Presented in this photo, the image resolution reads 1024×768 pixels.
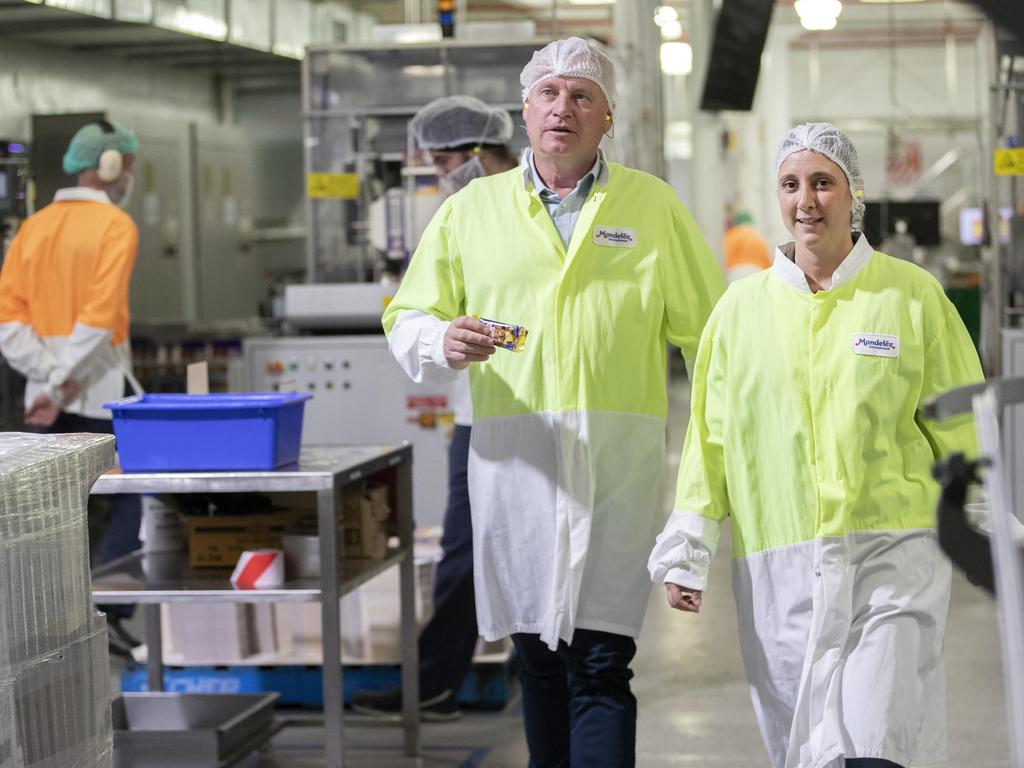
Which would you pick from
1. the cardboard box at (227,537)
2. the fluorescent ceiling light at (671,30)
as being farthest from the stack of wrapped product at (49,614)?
the fluorescent ceiling light at (671,30)

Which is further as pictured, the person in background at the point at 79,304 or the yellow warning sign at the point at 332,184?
the yellow warning sign at the point at 332,184

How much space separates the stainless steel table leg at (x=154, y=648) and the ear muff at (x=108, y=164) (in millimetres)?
1755

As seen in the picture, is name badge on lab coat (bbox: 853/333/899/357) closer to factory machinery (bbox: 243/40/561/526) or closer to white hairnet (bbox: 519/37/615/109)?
white hairnet (bbox: 519/37/615/109)

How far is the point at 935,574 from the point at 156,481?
1.75 metres

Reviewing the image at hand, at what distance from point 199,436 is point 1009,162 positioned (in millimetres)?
A: 3970

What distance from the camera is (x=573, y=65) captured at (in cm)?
281

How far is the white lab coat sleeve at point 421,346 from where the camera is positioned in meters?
2.79

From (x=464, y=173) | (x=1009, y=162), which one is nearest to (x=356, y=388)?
(x=464, y=173)

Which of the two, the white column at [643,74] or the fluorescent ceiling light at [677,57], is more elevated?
the fluorescent ceiling light at [677,57]

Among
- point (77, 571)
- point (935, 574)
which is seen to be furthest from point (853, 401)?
point (77, 571)

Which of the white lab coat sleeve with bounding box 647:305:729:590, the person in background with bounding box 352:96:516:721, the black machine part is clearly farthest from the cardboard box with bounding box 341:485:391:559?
the black machine part

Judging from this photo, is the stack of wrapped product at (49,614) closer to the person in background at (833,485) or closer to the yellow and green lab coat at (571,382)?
the yellow and green lab coat at (571,382)

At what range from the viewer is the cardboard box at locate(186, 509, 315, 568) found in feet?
11.9

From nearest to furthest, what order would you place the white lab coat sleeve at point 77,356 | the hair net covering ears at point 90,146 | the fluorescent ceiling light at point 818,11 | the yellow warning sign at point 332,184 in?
the white lab coat sleeve at point 77,356 → the hair net covering ears at point 90,146 → the yellow warning sign at point 332,184 → the fluorescent ceiling light at point 818,11
